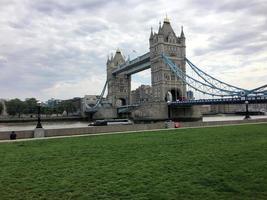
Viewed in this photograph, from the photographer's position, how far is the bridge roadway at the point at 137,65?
98.1 m

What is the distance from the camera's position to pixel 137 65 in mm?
105000

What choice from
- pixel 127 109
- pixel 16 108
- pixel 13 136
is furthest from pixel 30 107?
pixel 13 136

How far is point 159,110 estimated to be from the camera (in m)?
75.4

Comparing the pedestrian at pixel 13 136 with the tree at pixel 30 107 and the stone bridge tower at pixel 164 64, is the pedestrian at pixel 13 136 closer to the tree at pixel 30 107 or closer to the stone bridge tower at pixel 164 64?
the stone bridge tower at pixel 164 64

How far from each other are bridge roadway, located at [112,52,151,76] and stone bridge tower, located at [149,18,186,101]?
5163mm

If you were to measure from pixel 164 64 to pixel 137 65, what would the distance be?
59.7ft

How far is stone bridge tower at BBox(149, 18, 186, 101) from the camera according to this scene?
88.4 metres

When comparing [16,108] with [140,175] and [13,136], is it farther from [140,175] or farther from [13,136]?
[140,175]

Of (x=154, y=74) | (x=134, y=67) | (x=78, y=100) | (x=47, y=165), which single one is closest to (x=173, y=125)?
(x=47, y=165)

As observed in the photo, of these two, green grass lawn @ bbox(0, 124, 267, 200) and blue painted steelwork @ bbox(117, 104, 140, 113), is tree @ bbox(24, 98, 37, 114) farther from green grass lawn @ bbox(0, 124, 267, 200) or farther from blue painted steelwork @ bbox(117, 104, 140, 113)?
green grass lawn @ bbox(0, 124, 267, 200)

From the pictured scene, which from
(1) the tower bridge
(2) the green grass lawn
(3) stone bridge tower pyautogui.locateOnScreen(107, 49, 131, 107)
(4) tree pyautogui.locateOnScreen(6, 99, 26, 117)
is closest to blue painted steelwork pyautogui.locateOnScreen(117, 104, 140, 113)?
(1) the tower bridge

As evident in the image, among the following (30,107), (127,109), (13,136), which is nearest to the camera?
(13,136)

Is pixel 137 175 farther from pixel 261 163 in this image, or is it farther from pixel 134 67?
pixel 134 67

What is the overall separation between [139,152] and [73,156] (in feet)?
7.77
